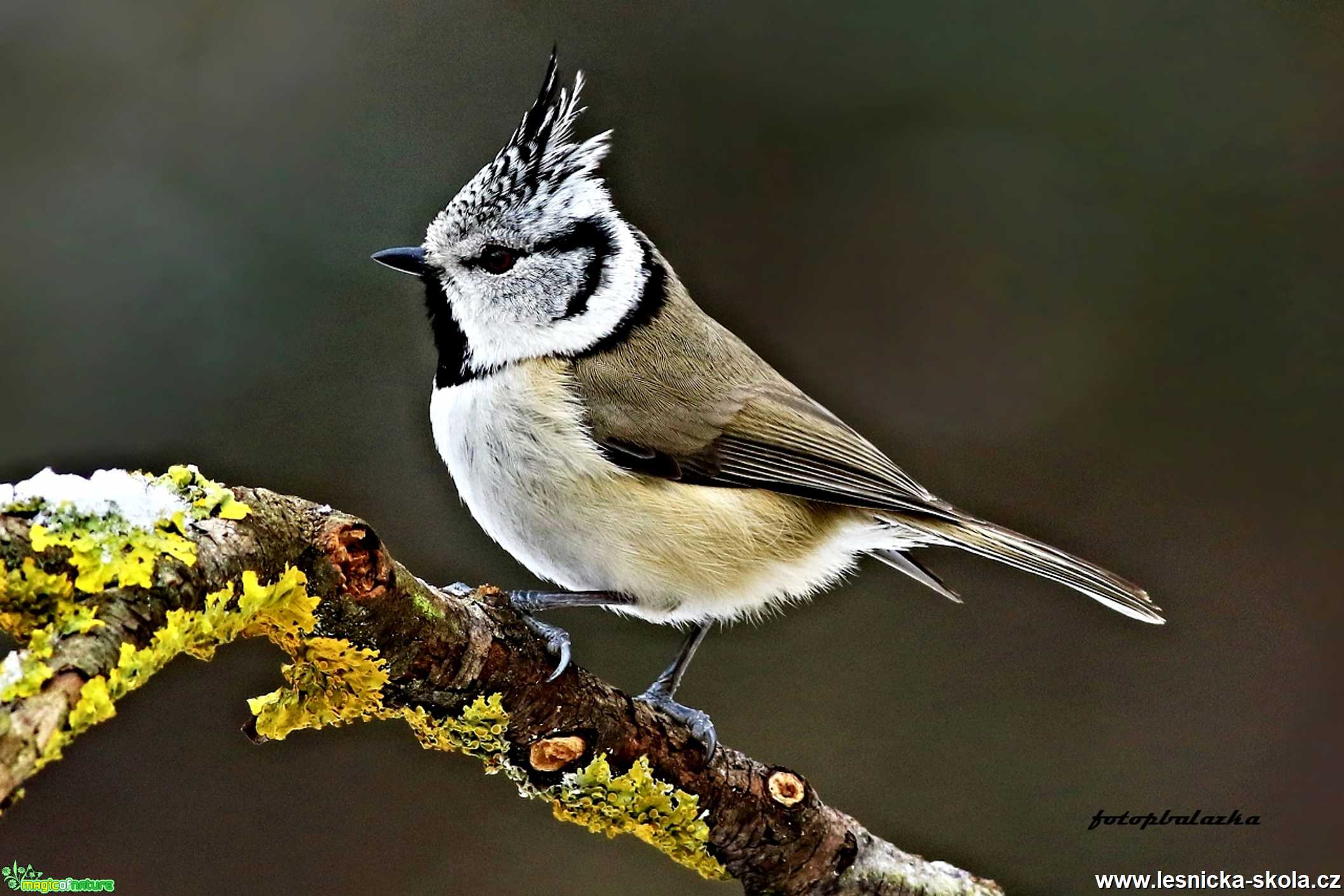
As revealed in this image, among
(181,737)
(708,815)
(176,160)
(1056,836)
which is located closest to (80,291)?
(176,160)

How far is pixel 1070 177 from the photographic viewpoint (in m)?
4.55

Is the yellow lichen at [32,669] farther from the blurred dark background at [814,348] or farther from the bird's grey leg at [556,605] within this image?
the blurred dark background at [814,348]

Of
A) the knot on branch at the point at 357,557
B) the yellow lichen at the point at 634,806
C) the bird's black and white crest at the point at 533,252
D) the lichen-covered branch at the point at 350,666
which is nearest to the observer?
the lichen-covered branch at the point at 350,666

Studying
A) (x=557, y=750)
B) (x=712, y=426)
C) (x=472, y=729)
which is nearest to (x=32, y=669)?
(x=472, y=729)

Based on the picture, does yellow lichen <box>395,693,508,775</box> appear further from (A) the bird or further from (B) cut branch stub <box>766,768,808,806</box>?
(B) cut branch stub <box>766,768,808,806</box>

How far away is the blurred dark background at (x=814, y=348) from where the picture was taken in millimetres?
3633

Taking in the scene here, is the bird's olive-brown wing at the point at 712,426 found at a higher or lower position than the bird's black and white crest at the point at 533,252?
lower

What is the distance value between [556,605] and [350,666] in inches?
22.3

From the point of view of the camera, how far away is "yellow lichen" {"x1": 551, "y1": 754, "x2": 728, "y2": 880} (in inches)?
83.6

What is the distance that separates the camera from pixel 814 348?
430cm

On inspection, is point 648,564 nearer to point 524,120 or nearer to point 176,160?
point 524,120

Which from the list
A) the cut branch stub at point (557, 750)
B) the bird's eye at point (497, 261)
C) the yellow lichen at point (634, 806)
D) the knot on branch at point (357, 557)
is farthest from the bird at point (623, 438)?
the knot on branch at point (357, 557)

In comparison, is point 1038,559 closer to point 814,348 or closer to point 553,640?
point 553,640

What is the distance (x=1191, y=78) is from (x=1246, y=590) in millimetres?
1992
